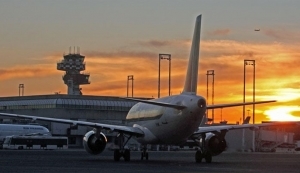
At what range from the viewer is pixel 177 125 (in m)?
52.0

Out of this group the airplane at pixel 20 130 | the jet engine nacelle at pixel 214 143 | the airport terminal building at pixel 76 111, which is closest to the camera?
the jet engine nacelle at pixel 214 143

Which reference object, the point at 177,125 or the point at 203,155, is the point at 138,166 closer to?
the point at 177,125

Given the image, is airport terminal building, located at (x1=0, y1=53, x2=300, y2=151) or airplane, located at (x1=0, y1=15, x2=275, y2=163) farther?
airport terminal building, located at (x1=0, y1=53, x2=300, y2=151)

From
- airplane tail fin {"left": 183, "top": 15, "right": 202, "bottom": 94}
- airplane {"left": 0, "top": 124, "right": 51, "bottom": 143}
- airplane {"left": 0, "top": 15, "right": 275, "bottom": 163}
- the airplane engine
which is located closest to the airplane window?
airplane {"left": 0, "top": 15, "right": 275, "bottom": 163}

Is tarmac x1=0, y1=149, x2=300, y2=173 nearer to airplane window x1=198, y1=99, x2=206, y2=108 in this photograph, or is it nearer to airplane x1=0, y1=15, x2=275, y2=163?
airplane x1=0, y1=15, x2=275, y2=163

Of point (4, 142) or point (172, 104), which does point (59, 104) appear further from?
point (172, 104)

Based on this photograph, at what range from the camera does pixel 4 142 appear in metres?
125

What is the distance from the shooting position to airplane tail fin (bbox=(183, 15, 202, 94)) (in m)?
52.5

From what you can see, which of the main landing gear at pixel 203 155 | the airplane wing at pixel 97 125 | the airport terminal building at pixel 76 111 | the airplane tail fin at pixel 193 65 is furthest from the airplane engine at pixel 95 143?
the airport terminal building at pixel 76 111

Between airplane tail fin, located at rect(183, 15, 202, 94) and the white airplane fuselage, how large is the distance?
33.9 inches

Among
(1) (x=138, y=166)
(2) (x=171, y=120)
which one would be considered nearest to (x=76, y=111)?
(2) (x=171, y=120)

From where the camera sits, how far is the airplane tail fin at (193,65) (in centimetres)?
5247

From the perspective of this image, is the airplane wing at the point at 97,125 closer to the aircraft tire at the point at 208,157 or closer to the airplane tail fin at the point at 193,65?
the aircraft tire at the point at 208,157

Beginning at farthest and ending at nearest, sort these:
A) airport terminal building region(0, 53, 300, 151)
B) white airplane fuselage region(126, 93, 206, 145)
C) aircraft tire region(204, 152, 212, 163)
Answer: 1. airport terminal building region(0, 53, 300, 151)
2. aircraft tire region(204, 152, 212, 163)
3. white airplane fuselage region(126, 93, 206, 145)
